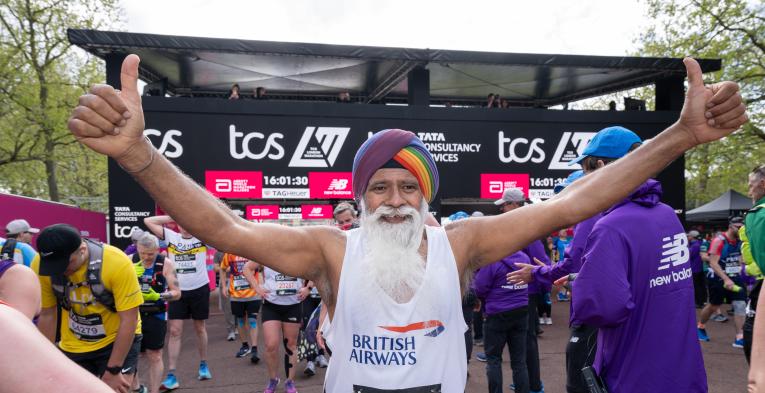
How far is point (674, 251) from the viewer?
244 centimetres

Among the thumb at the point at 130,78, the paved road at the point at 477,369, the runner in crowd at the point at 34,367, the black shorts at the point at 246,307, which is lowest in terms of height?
the paved road at the point at 477,369

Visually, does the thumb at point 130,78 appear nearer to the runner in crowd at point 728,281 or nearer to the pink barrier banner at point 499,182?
the runner in crowd at point 728,281

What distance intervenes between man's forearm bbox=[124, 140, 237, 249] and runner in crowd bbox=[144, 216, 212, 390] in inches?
197

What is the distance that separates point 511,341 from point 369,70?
10118 millimetres

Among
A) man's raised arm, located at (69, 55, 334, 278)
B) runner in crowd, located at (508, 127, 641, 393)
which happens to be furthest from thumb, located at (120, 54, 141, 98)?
runner in crowd, located at (508, 127, 641, 393)

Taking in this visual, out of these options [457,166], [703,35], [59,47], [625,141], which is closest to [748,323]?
[625,141]

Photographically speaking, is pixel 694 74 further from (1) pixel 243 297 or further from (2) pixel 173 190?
(1) pixel 243 297

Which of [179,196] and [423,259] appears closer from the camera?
[179,196]

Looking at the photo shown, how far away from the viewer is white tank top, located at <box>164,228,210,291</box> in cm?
654

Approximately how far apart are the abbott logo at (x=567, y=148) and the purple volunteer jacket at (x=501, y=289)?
8055 mm

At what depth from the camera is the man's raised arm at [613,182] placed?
69.4 inches

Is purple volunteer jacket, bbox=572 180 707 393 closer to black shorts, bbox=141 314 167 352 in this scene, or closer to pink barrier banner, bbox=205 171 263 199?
black shorts, bbox=141 314 167 352

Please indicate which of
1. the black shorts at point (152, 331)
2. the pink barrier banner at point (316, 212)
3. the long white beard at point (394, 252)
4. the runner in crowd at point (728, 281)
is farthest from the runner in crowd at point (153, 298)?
the runner in crowd at point (728, 281)

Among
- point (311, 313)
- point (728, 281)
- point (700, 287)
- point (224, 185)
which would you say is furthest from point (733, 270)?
point (224, 185)
